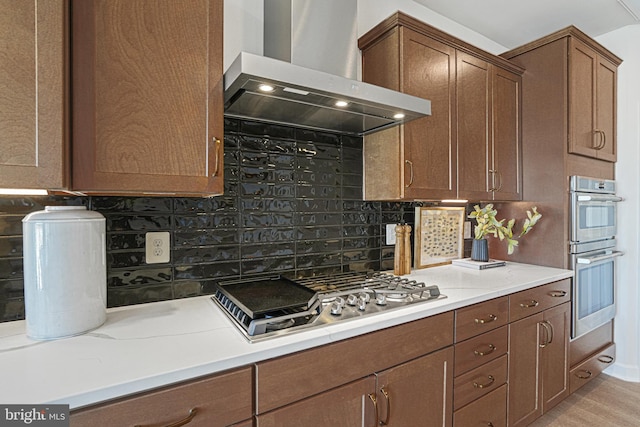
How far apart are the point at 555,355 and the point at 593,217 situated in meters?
1.03

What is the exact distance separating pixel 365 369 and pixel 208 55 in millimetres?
1243

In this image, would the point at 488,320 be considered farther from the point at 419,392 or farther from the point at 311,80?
the point at 311,80

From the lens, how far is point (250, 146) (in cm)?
158

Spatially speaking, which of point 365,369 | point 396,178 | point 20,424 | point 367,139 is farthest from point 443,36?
point 20,424

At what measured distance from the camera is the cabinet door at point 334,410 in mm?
975

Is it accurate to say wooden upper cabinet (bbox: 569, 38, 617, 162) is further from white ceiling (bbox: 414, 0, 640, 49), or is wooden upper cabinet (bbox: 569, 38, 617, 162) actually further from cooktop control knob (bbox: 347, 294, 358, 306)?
cooktop control knob (bbox: 347, 294, 358, 306)

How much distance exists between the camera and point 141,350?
3.00 ft

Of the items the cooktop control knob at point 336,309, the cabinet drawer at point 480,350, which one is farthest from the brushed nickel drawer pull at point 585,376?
the cooktop control knob at point 336,309

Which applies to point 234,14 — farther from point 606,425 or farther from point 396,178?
point 606,425

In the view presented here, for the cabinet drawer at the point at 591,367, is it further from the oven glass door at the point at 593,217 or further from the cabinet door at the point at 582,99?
the cabinet door at the point at 582,99

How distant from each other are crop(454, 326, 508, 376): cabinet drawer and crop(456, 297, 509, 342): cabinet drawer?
29 mm

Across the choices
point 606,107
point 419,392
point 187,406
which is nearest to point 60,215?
point 187,406

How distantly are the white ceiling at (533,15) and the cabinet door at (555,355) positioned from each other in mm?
1979

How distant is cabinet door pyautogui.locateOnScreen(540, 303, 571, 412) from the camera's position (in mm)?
1904
